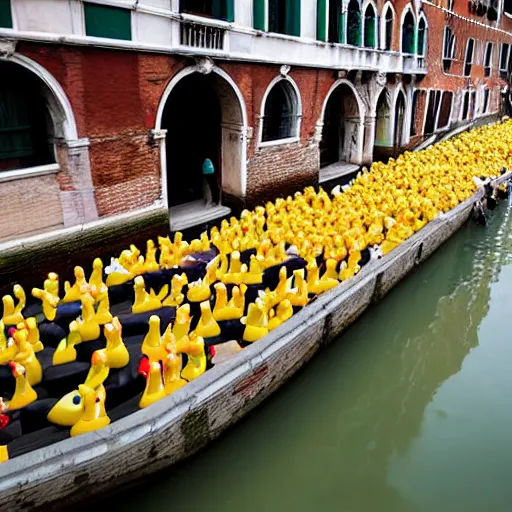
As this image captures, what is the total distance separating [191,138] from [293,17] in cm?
269

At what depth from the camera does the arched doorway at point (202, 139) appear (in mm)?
8156

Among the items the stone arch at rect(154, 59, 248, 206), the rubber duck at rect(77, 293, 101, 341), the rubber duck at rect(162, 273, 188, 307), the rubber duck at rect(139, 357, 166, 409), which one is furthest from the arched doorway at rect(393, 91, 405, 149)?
the rubber duck at rect(139, 357, 166, 409)

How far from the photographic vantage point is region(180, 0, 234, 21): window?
23.5 ft

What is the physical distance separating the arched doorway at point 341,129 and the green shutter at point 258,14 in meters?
3.66

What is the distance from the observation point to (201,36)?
23.0 ft

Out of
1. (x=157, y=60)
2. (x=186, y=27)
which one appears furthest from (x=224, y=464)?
(x=186, y=27)

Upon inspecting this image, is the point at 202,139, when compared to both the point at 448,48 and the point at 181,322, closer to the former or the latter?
the point at 181,322

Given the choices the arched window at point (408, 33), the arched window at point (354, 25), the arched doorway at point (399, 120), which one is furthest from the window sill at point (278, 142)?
the arched window at point (408, 33)

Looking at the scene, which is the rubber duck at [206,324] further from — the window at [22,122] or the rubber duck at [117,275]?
the window at [22,122]

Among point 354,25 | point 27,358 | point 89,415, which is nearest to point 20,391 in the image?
point 27,358

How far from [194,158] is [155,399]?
5.94 metres

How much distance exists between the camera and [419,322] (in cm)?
632

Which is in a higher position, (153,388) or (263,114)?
(263,114)

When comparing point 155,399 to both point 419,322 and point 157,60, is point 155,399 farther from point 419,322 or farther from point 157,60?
point 157,60
